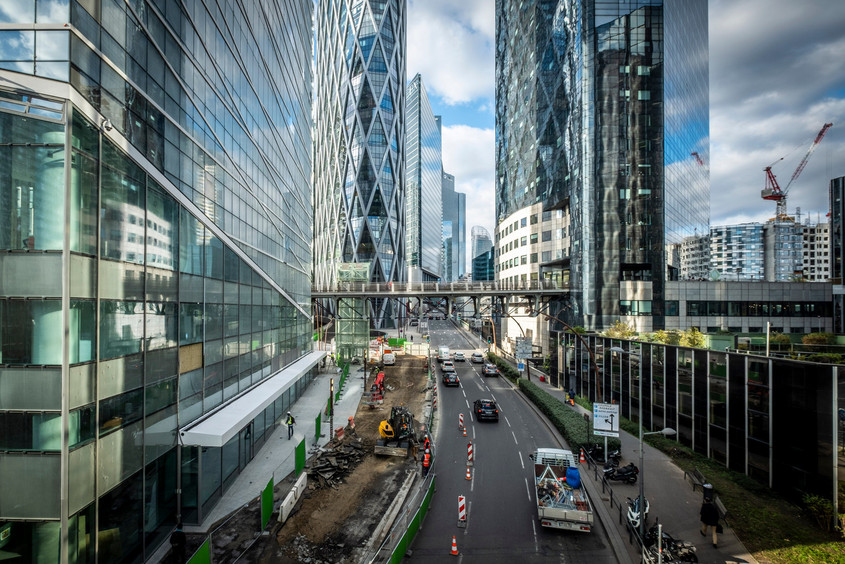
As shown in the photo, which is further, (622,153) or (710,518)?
(622,153)

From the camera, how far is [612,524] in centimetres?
1424

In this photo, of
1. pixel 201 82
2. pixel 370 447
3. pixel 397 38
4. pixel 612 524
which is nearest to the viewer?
pixel 612 524

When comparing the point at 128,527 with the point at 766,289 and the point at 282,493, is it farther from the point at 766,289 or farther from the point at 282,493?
the point at 766,289

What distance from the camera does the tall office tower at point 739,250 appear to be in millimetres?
171375

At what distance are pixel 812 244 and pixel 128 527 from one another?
215 m

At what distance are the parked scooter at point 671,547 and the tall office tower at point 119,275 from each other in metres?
14.8

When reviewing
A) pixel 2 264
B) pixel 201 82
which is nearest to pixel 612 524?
pixel 2 264

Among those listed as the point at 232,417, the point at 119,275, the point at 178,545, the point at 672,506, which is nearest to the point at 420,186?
the point at 232,417

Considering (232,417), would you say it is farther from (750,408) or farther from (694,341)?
(694,341)

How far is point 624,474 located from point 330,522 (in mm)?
→ 13131

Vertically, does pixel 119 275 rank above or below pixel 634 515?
above

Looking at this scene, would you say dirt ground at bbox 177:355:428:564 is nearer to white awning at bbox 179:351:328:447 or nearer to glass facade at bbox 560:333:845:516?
white awning at bbox 179:351:328:447

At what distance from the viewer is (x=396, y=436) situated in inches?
884

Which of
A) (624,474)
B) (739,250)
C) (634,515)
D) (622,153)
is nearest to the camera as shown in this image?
(634,515)
